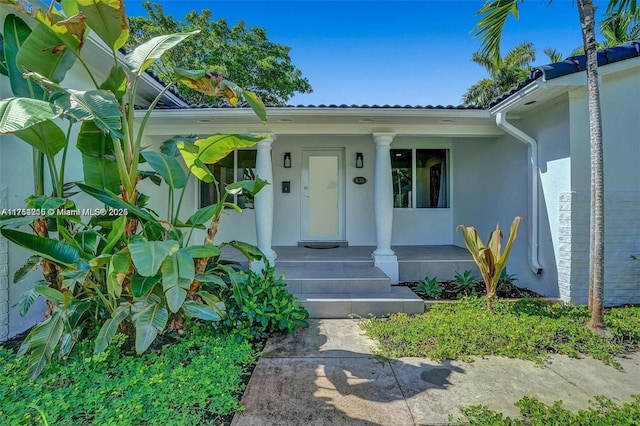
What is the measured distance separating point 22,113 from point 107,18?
1.14 m

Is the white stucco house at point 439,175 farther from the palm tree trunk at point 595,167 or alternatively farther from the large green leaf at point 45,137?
the large green leaf at point 45,137

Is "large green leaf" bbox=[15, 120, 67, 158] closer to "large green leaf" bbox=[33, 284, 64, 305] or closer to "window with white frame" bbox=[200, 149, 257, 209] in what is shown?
"large green leaf" bbox=[33, 284, 64, 305]

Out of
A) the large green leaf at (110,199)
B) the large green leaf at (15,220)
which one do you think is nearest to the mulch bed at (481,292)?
the large green leaf at (110,199)

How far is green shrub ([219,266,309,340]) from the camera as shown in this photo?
3561 mm

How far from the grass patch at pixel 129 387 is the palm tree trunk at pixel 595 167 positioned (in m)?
4.13

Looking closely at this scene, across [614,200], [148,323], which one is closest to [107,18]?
[148,323]

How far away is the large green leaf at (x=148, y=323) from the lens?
105 inches

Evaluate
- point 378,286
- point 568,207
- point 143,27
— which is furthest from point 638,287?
point 143,27

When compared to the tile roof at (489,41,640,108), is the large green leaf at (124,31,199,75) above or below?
below

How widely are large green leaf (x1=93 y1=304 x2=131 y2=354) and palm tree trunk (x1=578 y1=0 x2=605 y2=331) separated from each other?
5250mm

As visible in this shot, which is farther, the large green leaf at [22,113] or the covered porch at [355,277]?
the covered porch at [355,277]

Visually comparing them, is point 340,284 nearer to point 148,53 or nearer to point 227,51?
point 148,53

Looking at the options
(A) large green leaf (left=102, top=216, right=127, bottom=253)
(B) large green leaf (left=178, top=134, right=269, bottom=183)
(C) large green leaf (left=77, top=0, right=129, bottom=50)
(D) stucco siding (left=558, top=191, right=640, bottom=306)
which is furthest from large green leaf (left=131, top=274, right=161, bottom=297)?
(D) stucco siding (left=558, top=191, right=640, bottom=306)

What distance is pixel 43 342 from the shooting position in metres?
2.66
